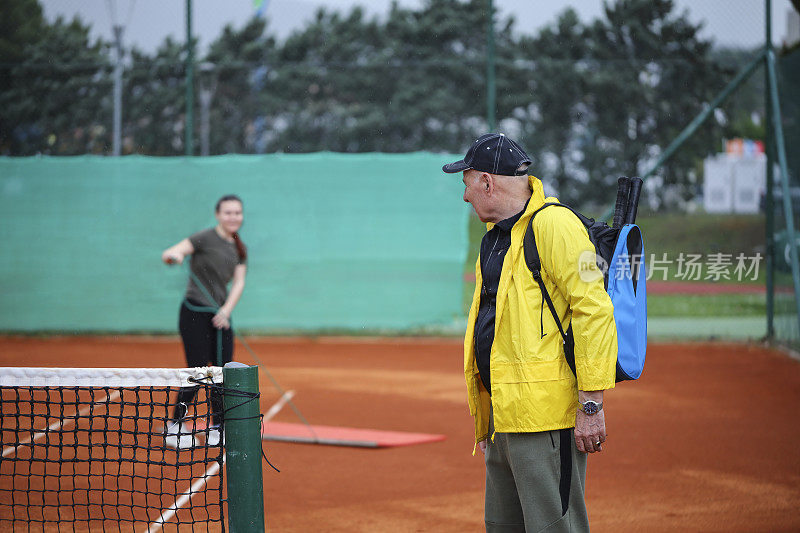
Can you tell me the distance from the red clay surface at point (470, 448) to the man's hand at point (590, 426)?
1.90m

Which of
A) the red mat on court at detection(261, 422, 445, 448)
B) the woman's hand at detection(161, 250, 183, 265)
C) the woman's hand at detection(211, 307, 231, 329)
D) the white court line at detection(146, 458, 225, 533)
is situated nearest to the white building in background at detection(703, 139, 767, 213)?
the red mat on court at detection(261, 422, 445, 448)

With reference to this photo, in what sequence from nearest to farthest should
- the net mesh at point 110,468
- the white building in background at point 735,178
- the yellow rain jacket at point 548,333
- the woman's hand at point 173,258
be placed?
the yellow rain jacket at point 548,333
the net mesh at point 110,468
the woman's hand at point 173,258
the white building in background at point 735,178

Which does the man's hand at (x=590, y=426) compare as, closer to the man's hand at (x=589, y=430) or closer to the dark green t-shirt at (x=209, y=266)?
the man's hand at (x=589, y=430)

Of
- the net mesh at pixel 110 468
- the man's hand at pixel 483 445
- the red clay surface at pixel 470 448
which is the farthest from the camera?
the red clay surface at pixel 470 448

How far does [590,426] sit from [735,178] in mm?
9922

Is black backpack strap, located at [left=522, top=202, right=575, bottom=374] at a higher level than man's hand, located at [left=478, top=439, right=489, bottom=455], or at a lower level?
higher

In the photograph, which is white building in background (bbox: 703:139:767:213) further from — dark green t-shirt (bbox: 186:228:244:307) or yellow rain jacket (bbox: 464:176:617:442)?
yellow rain jacket (bbox: 464:176:617:442)

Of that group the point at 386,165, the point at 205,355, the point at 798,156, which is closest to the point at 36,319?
the point at 386,165

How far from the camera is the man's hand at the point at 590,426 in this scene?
9.55ft

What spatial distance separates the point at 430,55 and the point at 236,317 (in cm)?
546

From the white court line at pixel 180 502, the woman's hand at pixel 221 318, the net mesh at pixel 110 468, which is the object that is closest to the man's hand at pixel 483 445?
the net mesh at pixel 110 468

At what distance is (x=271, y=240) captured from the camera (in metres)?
12.1

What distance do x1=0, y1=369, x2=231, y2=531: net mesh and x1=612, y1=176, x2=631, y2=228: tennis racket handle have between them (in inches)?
58.9

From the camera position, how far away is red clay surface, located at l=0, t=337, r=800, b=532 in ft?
16.1
